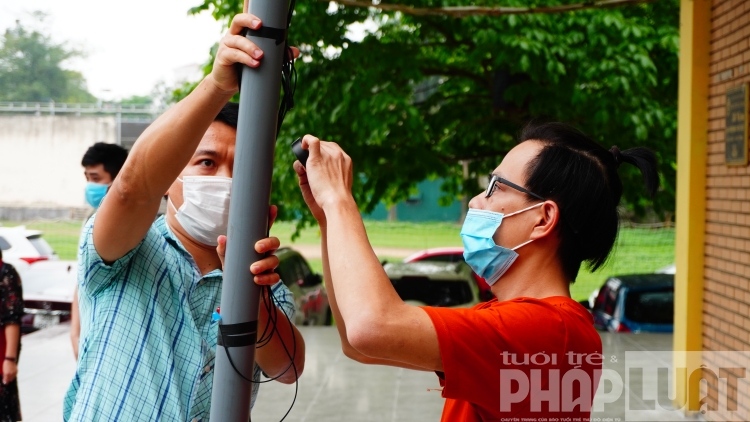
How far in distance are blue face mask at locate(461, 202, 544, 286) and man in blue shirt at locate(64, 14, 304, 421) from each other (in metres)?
0.54

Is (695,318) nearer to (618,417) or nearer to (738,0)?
(618,417)

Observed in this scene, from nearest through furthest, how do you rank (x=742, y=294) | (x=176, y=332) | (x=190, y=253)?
(x=176, y=332) < (x=190, y=253) < (x=742, y=294)

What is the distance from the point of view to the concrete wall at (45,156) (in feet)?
68.9

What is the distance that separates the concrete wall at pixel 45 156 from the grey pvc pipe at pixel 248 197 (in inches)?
815

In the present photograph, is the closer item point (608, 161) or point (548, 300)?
point (548, 300)

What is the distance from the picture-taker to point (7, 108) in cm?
1983

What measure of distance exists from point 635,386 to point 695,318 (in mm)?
1491

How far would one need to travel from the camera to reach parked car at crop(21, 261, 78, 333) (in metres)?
10.8

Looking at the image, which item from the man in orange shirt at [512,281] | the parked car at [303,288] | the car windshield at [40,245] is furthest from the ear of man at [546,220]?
the car windshield at [40,245]

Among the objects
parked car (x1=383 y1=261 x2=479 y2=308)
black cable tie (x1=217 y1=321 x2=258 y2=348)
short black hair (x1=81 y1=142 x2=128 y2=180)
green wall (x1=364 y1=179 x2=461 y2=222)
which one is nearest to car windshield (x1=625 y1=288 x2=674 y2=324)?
parked car (x1=383 y1=261 x2=479 y2=308)

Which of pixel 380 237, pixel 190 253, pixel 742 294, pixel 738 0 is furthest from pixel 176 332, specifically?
pixel 380 237

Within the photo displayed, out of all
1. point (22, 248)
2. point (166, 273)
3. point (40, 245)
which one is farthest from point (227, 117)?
point (40, 245)

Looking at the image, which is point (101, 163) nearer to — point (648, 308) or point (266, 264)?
point (266, 264)

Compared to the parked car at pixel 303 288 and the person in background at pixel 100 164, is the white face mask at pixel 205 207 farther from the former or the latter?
the parked car at pixel 303 288
